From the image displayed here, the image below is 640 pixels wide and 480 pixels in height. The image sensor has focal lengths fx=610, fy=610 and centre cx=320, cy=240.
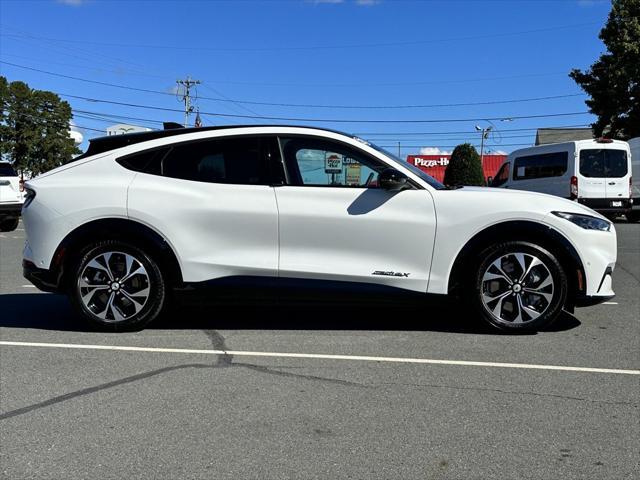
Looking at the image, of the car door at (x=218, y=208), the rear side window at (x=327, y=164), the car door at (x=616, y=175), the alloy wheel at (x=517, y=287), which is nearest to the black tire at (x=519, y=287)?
the alloy wheel at (x=517, y=287)

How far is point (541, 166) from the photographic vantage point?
748 inches

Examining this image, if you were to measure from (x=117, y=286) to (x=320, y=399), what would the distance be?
A: 7.66ft

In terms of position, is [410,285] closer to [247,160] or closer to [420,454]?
[247,160]

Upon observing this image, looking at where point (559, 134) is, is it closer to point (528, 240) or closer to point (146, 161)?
point (528, 240)

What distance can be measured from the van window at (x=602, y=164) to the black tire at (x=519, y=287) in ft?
48.2

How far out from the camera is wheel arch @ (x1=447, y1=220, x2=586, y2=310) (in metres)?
4.93

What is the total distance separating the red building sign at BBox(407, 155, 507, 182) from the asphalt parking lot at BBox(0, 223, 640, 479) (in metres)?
57.7

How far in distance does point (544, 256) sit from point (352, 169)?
5.61 ft

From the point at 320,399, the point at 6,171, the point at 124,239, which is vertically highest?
the point at 6,171

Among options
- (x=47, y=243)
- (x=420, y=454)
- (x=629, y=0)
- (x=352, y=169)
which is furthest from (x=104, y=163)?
(x=629, y=0)

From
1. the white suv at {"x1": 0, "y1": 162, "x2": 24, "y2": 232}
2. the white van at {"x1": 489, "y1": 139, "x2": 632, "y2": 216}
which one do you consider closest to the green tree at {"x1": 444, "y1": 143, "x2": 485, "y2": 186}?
the white van at {"x1": 489, "y1": 139, "x2": 632, "y2": 216}

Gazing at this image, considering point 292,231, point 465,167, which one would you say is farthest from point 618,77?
point 292,231

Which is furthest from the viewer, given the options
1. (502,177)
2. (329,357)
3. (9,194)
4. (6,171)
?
(502,177)

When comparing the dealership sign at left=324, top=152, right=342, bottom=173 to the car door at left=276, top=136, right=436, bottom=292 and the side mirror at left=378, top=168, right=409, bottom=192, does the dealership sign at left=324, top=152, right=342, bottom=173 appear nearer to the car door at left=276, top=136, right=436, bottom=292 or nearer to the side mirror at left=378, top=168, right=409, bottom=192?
the car door at left=276, top=136, right=436, bottom=292
